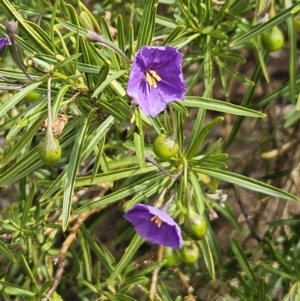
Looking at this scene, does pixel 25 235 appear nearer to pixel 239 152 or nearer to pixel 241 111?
pixel 241 111

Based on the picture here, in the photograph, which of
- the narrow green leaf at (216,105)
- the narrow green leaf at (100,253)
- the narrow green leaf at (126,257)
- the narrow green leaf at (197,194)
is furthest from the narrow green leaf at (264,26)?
the narrow green leaf at (100,253)

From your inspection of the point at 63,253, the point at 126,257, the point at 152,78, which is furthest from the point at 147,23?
the point at 63,253

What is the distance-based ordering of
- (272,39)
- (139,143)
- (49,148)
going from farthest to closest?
(272,39) → (139,143) → (49,148)

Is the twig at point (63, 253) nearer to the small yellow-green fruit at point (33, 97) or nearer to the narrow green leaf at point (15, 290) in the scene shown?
the narrow green leaf at point (15, 290)

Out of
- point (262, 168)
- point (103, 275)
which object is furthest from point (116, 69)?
point (262, 168)

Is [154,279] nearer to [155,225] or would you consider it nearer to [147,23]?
[155,225]

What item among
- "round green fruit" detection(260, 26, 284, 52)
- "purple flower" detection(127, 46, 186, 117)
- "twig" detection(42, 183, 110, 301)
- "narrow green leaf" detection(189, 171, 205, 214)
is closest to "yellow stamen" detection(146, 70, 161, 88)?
"purple flower" detection(127, 46, 186, 117)
